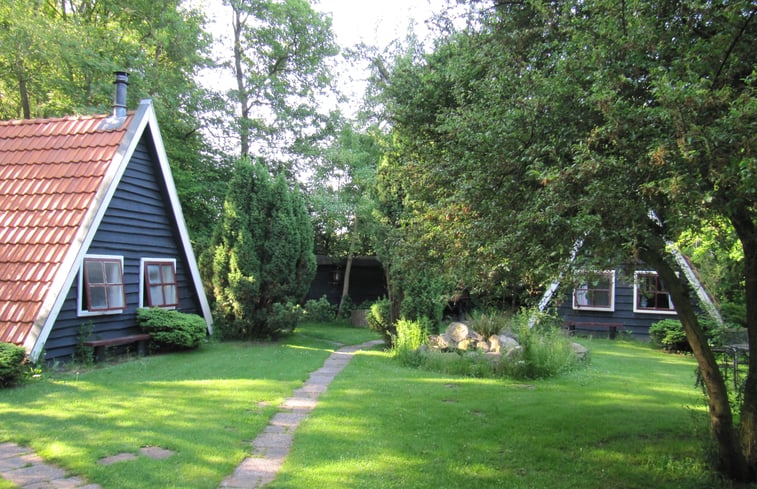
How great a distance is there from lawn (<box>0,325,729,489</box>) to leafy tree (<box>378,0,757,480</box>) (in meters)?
1.31

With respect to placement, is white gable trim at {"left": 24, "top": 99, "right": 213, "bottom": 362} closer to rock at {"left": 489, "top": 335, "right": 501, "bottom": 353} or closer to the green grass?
the green grass

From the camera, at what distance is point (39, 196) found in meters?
10.3

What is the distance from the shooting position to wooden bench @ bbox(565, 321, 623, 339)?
725 inches

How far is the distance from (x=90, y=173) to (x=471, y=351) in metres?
9.01

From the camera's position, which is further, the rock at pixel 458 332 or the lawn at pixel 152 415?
the rock at pixel 458 332

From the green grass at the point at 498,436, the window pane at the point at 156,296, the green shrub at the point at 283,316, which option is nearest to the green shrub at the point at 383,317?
the green shrub at the point at 283,316

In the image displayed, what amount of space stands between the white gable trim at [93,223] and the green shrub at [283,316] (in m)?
3.10

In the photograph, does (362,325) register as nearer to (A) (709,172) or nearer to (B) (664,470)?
(B) (664,470)

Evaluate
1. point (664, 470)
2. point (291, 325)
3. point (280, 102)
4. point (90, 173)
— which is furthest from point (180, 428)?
point (280, 102)

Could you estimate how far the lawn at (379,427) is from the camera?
15.6ft

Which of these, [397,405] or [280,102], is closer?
[397,405]

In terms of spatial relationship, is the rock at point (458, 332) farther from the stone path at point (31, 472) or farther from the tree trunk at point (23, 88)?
the tree trunk at point (23, 88)

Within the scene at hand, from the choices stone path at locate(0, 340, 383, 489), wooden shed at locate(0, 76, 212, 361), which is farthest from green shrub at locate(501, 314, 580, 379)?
wooden shed at locate(0, 76, 212, 361)

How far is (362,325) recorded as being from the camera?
2239cm
